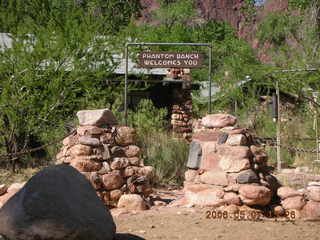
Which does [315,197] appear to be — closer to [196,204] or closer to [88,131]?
[196,204]

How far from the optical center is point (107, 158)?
6.81 m

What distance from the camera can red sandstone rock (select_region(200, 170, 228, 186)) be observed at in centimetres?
624

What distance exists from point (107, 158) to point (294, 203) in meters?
2.62

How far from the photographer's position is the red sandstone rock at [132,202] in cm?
635

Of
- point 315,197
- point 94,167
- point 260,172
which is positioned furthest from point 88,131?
point 315,197

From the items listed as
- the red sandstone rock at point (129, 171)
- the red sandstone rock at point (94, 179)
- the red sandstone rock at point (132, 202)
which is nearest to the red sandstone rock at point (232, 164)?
the red sandstone rock at point (132, 202)

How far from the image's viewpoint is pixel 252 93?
15539mm

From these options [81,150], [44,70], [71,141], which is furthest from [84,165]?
[44,70]

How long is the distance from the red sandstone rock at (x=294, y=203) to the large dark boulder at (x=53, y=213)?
2.95m

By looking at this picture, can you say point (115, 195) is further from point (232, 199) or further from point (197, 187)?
point (232, 199)

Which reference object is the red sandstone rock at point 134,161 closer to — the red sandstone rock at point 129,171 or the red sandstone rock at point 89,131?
the red sandstone rock at point 129,171

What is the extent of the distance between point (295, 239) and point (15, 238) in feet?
8.59

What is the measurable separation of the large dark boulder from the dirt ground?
58 cm
